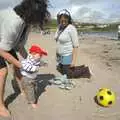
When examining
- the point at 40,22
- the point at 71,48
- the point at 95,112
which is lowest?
the point at 95,112

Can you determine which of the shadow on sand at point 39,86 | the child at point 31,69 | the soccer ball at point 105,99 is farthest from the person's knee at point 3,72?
the soccer ball at point 105,99

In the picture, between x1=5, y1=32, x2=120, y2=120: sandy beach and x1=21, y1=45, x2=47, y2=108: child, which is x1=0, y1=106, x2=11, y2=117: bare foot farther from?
x1=21, y1=45, x2=47, y2=108: child

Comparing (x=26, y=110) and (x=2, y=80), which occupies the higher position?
(x=2, y=80)

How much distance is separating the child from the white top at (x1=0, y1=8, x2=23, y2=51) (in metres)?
0.78

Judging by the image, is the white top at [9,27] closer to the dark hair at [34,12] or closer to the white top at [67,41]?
the dark hair at [34,12]

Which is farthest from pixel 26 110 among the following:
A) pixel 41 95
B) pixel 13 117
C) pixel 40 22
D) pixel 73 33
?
pixel 73 33

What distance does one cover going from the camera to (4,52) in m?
6.88

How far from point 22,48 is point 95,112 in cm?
187

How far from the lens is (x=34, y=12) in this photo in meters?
6.49

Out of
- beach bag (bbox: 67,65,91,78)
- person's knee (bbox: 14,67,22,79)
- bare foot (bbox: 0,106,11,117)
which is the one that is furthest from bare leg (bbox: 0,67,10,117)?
beach bag (bbox: 67,65,91,78)

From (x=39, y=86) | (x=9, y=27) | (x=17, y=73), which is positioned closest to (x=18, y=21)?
(x=9, y=27)

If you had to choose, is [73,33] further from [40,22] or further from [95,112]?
[40,22]

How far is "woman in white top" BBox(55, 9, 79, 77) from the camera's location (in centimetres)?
953

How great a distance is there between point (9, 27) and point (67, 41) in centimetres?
343
